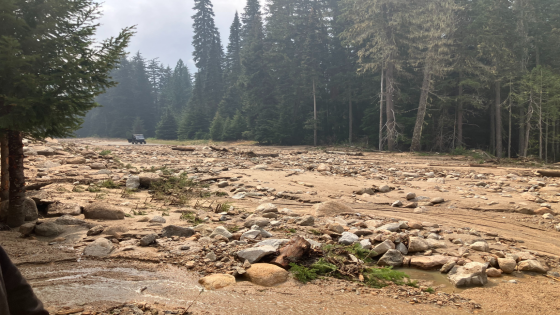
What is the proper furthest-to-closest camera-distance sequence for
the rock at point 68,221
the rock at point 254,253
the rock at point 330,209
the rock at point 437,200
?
the rock at point 437,200
the rock at point 330,209
the rock at point 68,221
the rock at point 254,253

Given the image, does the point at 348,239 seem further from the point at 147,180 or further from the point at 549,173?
the point at 549,173

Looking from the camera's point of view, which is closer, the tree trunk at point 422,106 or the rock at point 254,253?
the rock at point 254,253

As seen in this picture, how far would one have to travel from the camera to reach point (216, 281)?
3568 millimetres

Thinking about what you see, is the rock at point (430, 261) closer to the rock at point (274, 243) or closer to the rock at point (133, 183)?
the rock at point (274, 243)

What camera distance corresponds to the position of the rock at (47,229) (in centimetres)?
486

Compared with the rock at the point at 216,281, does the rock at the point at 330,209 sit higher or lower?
higher

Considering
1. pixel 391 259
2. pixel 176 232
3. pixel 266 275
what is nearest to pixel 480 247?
pixel 391 259

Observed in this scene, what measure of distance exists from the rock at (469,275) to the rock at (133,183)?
7540 mm

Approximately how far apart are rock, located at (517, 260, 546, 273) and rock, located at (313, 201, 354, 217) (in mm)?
2968

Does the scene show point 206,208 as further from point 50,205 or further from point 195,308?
point 195,308

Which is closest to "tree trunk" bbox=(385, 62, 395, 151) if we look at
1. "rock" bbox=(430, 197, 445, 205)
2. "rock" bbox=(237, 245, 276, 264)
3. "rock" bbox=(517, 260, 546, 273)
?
"rock" bbox=(430, 197, 445, 205)

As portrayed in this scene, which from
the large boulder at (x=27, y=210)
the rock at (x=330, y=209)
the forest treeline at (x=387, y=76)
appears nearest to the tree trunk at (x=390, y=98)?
the forest treeline at (x=387, y=76)

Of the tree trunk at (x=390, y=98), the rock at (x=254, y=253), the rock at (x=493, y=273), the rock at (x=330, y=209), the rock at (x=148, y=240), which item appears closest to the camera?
the rock at (x=493, y=273)

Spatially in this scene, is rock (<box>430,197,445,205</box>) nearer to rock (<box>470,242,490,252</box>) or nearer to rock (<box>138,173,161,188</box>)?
rock (<box>470,242,490,252</box>)
